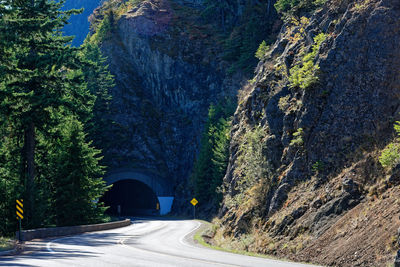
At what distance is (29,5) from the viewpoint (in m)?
30.3

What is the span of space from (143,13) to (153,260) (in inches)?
2329

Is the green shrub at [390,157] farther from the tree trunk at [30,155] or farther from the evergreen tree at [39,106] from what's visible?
the tree trunk at [30,155]

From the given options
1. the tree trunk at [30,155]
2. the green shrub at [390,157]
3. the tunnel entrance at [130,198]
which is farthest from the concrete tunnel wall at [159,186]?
the green shrub at [390,157]

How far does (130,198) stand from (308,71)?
182ft

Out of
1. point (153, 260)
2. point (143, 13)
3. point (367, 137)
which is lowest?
point (153, 260)

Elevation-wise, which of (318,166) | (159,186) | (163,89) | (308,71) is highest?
(163,89)

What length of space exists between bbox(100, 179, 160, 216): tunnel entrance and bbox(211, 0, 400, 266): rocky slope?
43.4 metres

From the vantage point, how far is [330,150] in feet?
61.9

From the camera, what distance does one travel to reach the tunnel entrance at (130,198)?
6800 centimetres

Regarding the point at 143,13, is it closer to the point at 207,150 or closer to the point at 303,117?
the point at 207,150

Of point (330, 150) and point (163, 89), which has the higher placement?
point (163, 89)

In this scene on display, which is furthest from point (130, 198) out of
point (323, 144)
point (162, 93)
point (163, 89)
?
point (323, 144)

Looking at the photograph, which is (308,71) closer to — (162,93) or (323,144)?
(323,144)

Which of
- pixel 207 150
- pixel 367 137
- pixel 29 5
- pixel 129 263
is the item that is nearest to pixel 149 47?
pixel 207 150
